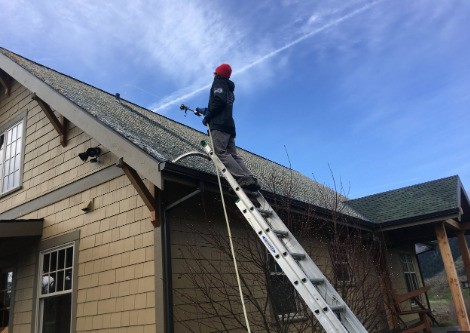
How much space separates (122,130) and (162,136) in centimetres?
151

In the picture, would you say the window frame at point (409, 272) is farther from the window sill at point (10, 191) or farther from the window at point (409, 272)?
the window sill at point (10, 191)

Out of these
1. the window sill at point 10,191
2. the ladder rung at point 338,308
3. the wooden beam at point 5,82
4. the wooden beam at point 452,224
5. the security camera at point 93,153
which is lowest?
the ladder rung at point 338,308

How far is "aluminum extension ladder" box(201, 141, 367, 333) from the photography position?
3203mm

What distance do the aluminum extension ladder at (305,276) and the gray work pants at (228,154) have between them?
0.63m

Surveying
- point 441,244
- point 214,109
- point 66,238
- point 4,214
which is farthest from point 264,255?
point 4,214

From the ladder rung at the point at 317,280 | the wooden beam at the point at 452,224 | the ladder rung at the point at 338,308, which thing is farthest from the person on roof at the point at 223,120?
the wooden beam at the point at 452,224

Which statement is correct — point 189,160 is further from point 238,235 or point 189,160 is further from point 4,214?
point 4,214

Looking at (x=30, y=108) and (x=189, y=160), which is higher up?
(x=30, y=108)

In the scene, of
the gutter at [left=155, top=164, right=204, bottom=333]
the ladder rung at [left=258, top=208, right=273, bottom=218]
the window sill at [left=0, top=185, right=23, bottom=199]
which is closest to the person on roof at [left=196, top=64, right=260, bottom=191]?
the gutter at [left=155, top=164, right=204, bottom=333]

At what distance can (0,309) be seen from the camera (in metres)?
8.94

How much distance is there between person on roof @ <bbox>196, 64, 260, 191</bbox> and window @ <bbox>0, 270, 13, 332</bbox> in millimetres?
6137

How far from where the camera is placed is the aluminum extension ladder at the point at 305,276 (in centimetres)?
320

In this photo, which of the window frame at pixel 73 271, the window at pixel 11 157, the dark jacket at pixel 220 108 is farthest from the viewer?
the window at pixel 11 157

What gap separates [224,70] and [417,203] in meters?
7.22
